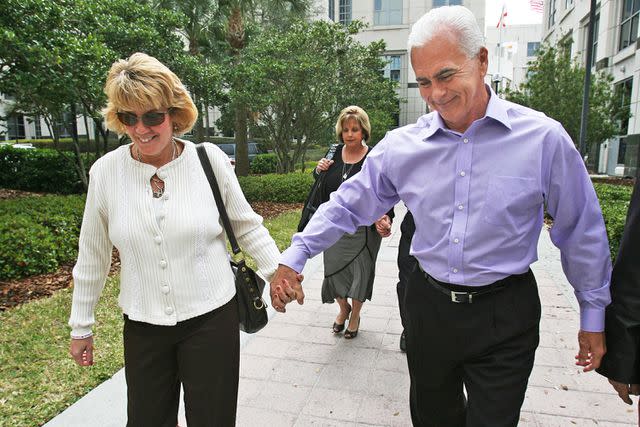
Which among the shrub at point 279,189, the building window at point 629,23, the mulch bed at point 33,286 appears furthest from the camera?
the building window at point 629,23

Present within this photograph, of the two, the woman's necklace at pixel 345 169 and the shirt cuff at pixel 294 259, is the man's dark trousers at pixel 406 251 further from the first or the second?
the shirt cuff at pixel 294 259

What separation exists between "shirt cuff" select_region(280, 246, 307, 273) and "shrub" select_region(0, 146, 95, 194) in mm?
14194

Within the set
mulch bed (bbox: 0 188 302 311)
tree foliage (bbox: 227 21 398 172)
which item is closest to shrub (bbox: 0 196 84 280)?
mulch bed (bbox: 0 188 302 311)

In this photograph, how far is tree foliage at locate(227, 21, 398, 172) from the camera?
43.6 feet

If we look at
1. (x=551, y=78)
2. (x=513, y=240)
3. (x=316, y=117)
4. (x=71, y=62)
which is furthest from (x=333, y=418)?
(x=551, y=78)

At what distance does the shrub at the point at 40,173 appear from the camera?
15.2 m

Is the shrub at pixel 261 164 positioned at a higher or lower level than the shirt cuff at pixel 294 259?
lower

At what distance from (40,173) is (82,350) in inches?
591

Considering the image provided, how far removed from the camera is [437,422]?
226 centimetres

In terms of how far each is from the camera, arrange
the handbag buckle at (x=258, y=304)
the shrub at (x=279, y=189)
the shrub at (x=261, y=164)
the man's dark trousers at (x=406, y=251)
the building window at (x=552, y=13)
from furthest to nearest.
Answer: the building window at (x=552, y=13)
the shrub at (x=261, y=164)
the shrub at (x=279, y=189)
the man's dark trousers at (x=406, y=251)
the handbag buckle at (x=258, y=304)

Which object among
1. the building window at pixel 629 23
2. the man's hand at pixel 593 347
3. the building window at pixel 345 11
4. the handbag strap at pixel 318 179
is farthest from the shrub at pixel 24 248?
the building window at pixel 345 11

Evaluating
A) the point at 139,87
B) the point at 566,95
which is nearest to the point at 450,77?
the point at 139,87

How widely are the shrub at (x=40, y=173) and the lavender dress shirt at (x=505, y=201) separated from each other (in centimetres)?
1468

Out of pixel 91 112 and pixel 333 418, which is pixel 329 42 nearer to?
pixel 91 112
